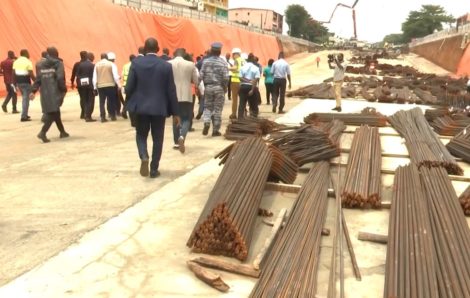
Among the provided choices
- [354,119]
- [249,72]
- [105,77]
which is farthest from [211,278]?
[105,77]

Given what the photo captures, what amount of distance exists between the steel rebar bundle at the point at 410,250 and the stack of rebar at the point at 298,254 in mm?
531

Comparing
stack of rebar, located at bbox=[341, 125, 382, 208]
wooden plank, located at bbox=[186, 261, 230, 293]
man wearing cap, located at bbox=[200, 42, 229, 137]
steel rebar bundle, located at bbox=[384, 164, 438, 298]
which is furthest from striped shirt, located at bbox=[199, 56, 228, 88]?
wooden plank, located at bbox=[186, 261, 230, 293]

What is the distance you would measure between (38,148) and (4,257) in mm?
4738

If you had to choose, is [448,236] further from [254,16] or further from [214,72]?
[254,16]

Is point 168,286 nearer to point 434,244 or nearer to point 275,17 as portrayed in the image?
point 434,244

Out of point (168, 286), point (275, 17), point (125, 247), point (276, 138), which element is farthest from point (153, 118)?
point (275, 17)

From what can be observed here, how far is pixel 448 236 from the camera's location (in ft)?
12.6

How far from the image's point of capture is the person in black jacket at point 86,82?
11.2 metres

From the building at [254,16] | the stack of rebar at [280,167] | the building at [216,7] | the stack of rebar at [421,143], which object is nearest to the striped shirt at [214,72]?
the stack of rebar at [280,167]

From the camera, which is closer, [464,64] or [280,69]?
[280,69]

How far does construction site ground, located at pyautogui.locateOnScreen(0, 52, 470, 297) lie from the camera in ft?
10.9

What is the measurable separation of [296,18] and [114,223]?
4450 inches

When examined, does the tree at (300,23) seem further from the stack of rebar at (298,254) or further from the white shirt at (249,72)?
the stack of rebar at (298,254)

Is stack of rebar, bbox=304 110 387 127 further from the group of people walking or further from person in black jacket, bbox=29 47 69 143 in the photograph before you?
person in black jacket, bbox=29 47 69 143
